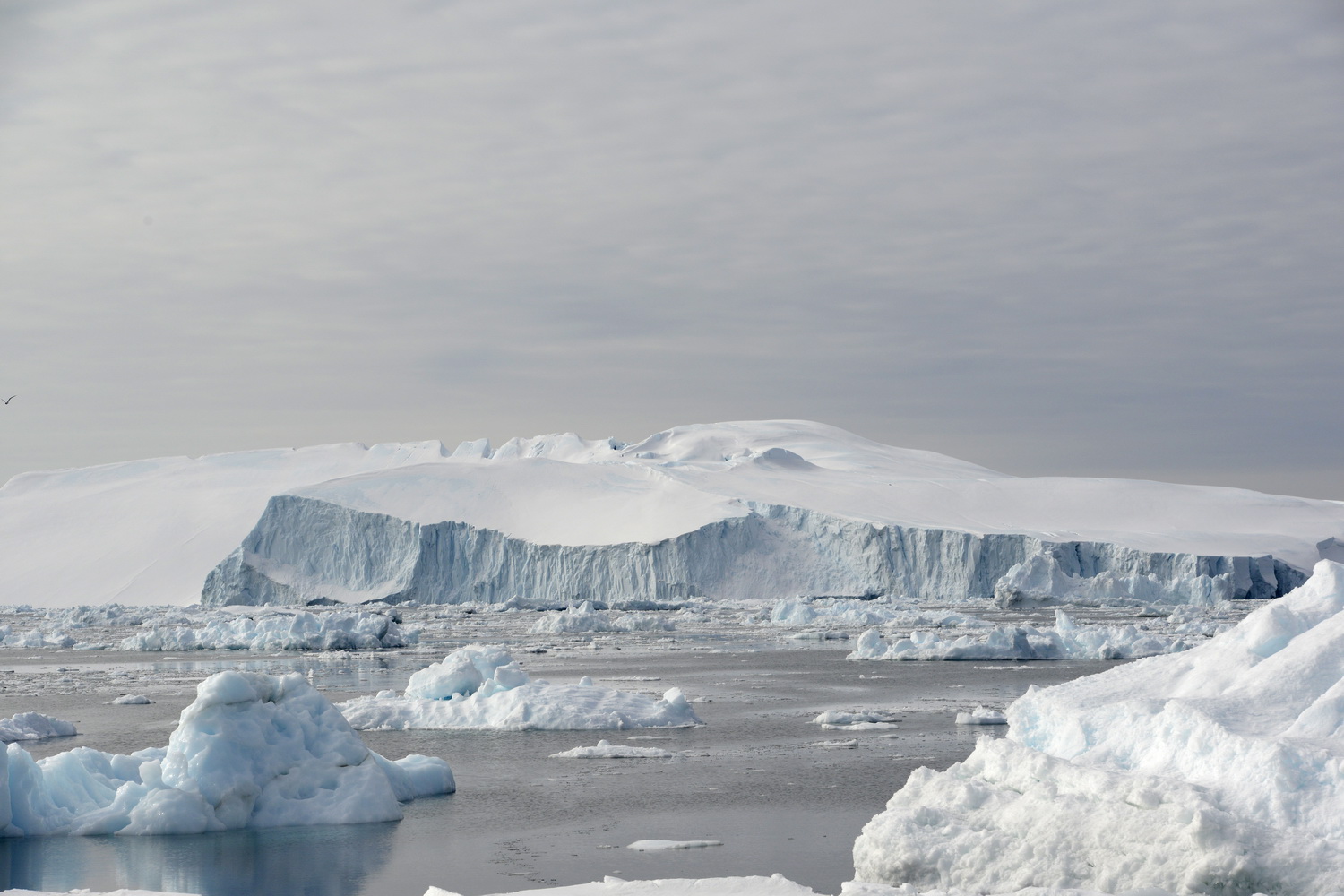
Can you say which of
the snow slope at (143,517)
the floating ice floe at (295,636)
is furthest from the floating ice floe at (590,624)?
the snow slope at (143,517)

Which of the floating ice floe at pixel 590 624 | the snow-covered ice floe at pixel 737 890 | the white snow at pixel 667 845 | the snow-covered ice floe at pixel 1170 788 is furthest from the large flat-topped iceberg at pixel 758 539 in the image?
the snow-covered ice floe at pixel 737 890

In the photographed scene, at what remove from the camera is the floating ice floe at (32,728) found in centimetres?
1434

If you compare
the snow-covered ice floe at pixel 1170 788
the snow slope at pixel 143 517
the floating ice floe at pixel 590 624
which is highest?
the snow slope at pixel 143 517

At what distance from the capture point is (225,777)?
33.6 feet

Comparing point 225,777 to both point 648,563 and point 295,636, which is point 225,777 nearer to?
point 295,636

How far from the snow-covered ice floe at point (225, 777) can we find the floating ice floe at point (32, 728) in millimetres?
4231

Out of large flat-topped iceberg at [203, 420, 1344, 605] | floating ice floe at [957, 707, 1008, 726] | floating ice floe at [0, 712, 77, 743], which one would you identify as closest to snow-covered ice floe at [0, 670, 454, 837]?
floating ice floe at [0, 712, 77, 743]

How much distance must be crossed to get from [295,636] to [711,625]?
466 inches

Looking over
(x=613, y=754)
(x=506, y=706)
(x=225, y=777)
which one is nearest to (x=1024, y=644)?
(x=506, y=706)

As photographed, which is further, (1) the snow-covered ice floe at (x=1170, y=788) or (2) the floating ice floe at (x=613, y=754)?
(2) the floating ice floe at (x=613, y=754)

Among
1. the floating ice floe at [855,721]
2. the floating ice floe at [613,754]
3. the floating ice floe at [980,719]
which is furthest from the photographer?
the floating ice floe at [855,721]

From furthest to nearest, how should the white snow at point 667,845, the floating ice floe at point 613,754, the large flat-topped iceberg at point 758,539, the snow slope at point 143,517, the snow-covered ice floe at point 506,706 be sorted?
1. the snow slope at point 143,517
2. the large flat-topped iceberg at point 758,539
3. the snow-covered ice floe at point 506,706
4. the floating ice floe at point 613,754
5. the white snow at point 667,845

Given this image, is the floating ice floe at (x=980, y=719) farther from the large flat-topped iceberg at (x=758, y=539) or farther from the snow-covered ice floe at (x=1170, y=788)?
the large flat-topped iceberg at (x=758, y=539)

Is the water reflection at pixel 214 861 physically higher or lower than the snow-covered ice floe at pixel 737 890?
lower
